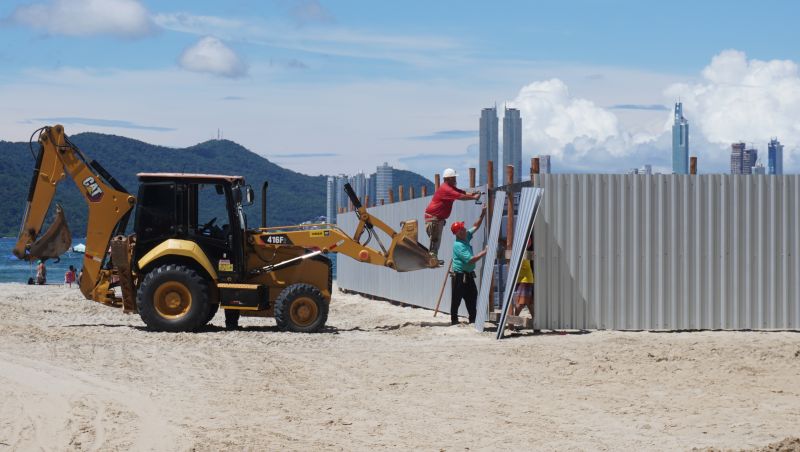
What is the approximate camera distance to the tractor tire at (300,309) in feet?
57.6

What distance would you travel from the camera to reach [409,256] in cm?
1831

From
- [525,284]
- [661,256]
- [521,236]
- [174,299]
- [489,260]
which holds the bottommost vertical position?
[174,299]

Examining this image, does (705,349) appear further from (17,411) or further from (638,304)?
(17,411)

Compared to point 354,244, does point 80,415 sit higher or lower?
lower

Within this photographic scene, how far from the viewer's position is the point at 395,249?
1825cm

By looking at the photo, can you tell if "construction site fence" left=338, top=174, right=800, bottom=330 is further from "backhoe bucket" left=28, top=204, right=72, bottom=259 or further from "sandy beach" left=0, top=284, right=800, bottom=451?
"backhoe bucket" left=28, top=204, right=72, bottom=259

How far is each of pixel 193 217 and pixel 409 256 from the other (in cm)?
362

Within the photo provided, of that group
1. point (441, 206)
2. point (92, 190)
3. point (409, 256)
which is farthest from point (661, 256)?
point (92, 190)

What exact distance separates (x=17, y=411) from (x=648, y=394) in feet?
20.8

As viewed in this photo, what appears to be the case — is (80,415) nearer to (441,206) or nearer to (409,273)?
(441,206)

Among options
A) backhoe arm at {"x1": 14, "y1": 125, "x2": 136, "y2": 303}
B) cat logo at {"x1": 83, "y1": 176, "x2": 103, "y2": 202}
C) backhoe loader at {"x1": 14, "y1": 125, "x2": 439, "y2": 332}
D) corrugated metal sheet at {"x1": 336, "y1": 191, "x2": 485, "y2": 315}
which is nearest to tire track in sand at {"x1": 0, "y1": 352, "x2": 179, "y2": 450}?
backhoe loader at {"x1": 14, "y1": 125, "x2": 439, "y2": 332}

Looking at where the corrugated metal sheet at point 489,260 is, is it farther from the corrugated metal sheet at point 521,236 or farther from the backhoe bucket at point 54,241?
the backhoe bucket at point 54,241

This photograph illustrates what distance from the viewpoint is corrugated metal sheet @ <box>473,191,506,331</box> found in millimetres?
17438

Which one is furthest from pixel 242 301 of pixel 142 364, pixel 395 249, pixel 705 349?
pixel 705 349
